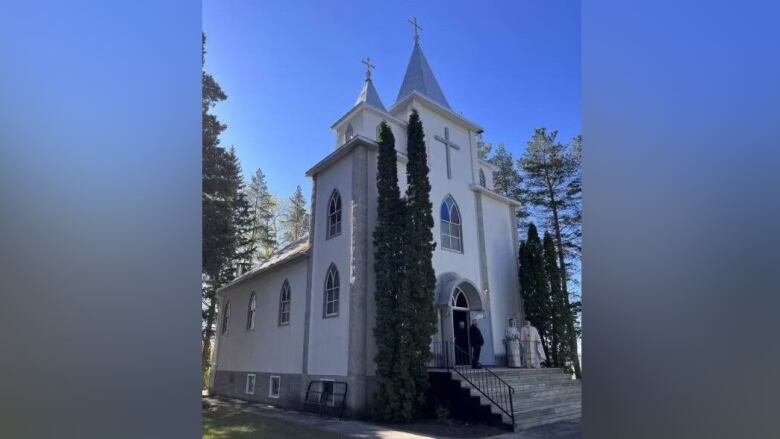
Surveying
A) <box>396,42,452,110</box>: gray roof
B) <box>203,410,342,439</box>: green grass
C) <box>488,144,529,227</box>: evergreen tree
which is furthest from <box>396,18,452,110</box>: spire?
<box>203,410,342,439</box>: green grass

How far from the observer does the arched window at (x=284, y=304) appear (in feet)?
50.8

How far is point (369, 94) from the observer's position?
16156 mm

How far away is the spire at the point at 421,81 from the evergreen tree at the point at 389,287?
405 cm

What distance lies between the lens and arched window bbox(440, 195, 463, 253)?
1406 centimetres

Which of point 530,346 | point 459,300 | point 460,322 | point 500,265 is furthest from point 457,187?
point 530,346

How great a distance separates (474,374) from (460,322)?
279 centimetres

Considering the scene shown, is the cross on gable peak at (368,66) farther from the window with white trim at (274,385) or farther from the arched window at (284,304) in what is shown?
the window with white trim at (274,385)

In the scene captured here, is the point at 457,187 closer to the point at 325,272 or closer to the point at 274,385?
the point at 325,272

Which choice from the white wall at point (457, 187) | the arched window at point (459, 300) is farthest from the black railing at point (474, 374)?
the arched window at point (459, 300)
